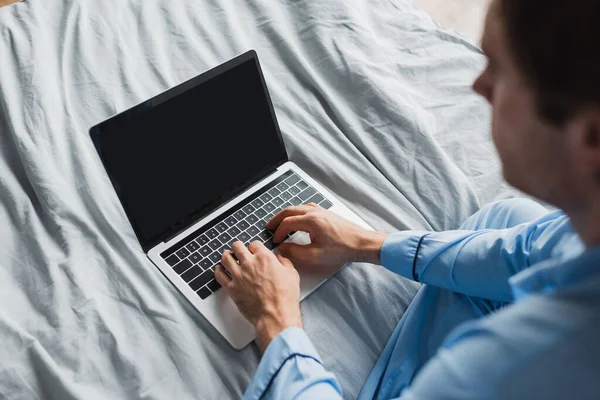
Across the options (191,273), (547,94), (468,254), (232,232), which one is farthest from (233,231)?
(547,94)

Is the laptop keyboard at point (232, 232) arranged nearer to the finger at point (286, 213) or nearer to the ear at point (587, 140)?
the finger at point (286, 213)

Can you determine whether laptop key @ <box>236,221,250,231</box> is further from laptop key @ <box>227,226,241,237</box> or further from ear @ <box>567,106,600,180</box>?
ear @ <box>567,106,600,180</box>

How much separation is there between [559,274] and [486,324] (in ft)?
0.35

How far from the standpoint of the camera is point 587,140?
463mm

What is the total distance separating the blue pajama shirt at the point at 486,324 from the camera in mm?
480

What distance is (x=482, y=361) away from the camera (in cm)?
52

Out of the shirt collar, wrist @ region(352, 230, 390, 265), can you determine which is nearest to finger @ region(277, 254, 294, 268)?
wrist @ region(352, 230, 390, 265)

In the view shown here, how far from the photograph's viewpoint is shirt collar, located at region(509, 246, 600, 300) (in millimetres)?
531

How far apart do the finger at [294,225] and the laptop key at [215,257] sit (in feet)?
0.33

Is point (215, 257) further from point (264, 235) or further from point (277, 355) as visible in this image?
point (277, 355)

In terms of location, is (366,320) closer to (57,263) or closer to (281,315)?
(281,315)

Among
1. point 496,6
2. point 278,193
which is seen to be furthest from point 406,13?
point 496,6

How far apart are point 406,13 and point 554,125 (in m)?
0.99

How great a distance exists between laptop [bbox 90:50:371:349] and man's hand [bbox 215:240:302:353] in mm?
31
